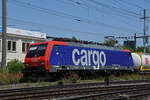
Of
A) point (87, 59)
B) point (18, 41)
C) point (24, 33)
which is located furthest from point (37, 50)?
point (24, 33)

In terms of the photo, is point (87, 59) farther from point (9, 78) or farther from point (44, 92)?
point (44, 92)

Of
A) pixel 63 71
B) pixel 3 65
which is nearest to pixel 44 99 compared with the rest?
pixel 63 71

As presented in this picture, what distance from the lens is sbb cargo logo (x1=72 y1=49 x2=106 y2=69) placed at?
Result: 21984 millimetres

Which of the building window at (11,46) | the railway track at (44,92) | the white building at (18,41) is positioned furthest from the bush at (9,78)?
the building window at (11,46)

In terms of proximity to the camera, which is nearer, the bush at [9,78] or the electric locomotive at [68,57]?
the bush at [9,78]

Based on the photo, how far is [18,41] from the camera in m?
39.3

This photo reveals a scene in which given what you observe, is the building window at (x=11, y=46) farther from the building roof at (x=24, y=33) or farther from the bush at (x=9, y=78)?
the bush at (x=9, y=78)

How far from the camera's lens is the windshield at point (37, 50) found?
66.4 ft

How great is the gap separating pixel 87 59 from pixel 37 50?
191 inches

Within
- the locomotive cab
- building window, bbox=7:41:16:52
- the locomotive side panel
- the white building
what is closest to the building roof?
the white building

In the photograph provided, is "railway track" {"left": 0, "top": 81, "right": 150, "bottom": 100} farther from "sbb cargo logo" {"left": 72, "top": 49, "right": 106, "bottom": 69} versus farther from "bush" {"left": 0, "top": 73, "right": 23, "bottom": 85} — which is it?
"sbb cargo logo" {"left": 72, "top": 49, "right": 106, "bottom": 69}

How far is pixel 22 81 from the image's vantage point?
68.8ft

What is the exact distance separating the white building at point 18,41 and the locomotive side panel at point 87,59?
17441 millimetres

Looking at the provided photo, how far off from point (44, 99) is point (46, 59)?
29.2 ft
